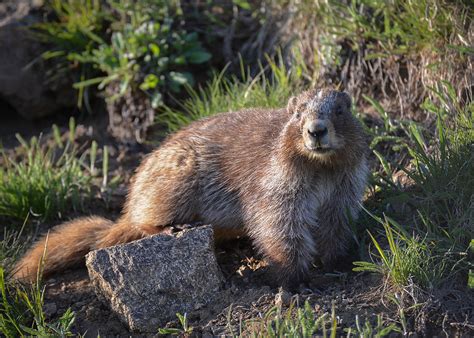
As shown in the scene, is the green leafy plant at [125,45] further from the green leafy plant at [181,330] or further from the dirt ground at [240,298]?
the green leafy plant at [181,330]

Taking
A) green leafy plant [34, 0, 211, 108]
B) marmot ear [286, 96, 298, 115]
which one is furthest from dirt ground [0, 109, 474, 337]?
green leafy plant [34, 0, 211, 108]

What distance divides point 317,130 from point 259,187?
0.81 meters

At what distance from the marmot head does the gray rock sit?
3.18 feet

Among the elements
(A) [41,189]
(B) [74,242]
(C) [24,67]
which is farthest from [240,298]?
(C) [24,67]

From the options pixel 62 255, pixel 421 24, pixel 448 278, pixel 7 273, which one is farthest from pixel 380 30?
pixel 7 273

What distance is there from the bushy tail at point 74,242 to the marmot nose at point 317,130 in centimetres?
174

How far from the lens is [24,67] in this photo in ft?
28.6

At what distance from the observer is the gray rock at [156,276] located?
17.1 feet

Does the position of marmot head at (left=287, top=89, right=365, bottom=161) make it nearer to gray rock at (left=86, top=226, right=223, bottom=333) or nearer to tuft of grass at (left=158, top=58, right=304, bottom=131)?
gray rock at (left=86, top=226, right=223, bottom=333)

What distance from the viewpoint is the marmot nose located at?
517 cm

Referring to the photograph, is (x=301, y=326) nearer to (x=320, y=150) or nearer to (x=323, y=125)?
(x=320, y=150)

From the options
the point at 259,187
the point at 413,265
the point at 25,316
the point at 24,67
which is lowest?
the point at 25,316

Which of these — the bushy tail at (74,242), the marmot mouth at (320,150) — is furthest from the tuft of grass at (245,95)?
the marmot mouth at (320,150)

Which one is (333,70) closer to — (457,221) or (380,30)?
(380,30)
